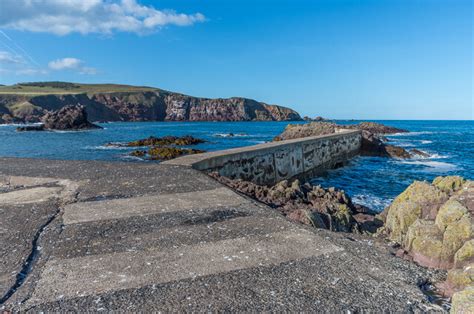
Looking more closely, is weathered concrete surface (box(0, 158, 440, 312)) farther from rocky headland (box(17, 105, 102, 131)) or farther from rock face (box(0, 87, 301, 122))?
rock face (box(0, 87, 301, 122))

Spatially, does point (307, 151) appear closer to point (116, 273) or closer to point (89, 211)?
point (89, 211)

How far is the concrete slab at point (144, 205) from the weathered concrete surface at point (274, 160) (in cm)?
289

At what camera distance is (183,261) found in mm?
3602

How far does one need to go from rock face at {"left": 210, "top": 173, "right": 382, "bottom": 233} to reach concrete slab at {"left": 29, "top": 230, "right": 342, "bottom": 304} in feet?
4.28

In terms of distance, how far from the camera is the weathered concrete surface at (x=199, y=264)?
2857 millimetres

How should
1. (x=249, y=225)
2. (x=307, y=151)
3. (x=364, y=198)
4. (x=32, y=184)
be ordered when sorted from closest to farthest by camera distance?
(x=249, y=225) < (x=32, y=184) < (x=364, y=198) < (x=307, y=151)

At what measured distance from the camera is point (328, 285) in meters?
3.12

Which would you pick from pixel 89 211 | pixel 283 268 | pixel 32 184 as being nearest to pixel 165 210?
pixel 89 211

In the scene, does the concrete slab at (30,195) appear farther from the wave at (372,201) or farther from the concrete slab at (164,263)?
the wave at (372,201)

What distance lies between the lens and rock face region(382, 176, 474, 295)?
11.9 ft

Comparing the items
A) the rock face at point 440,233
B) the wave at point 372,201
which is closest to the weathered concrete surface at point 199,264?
the rock face at point 440,233

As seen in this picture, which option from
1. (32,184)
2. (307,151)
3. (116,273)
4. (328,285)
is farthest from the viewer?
(307,151)

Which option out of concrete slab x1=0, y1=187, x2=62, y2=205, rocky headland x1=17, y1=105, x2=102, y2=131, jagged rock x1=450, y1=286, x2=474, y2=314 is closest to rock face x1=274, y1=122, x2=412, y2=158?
concrete slab x1=0, y1=187, x2=62, y2=205

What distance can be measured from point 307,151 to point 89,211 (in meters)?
13.1
